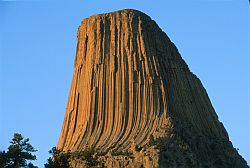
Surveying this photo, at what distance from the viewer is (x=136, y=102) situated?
271ft

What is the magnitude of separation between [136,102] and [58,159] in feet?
41.0

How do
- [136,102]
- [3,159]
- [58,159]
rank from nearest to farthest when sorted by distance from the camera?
1. [3,159]
2. [58,159]
3. [136,102]

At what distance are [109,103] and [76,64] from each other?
8005 millimetres

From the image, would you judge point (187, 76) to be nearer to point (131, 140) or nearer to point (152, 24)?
point (152, 24)

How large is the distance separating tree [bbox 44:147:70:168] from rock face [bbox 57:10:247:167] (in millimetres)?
1063

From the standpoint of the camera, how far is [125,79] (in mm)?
84188

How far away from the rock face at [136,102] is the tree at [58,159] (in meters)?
→ 1.06

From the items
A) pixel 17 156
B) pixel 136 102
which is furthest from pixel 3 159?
pixel 136 102

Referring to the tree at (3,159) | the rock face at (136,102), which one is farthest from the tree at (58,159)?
the tree at (3,159)

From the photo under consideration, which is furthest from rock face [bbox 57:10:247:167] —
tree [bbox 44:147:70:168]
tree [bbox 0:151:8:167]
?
tree [bbox 0:151:8:167]

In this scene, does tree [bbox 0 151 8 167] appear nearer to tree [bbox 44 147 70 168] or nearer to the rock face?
tree [bbox 44 147 70 168]

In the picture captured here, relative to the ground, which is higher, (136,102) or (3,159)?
(136,102)

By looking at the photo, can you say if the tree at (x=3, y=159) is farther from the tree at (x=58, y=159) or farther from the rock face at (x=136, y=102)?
the rock face at (x=136, y=102)

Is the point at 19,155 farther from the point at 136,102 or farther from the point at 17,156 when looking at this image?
the point at 136,102
